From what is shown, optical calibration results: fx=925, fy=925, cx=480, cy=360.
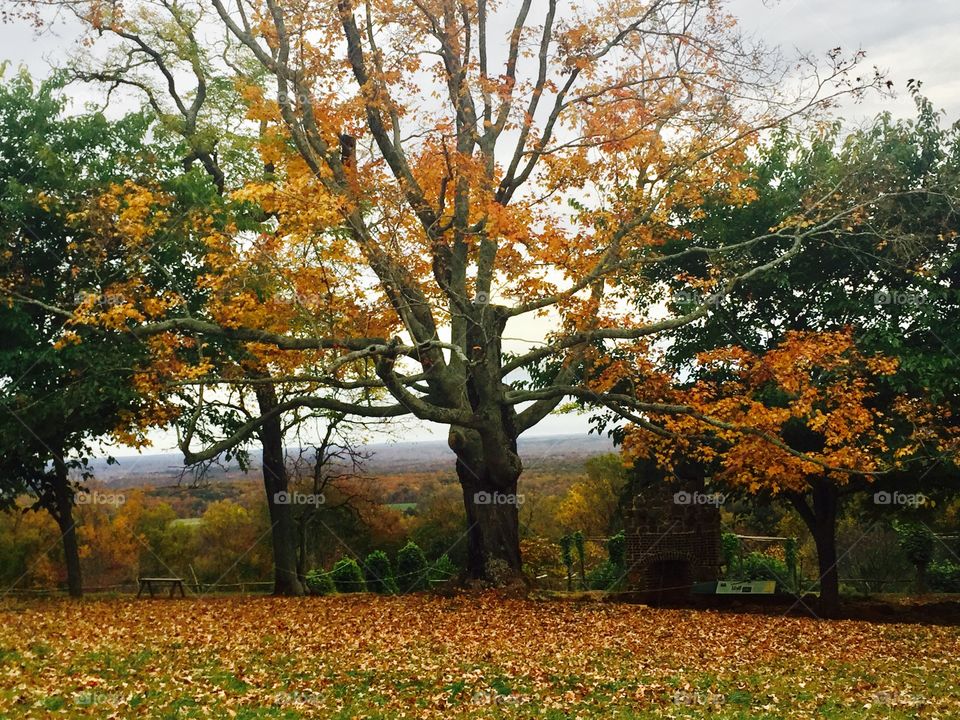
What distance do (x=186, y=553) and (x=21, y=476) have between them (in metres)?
39.1

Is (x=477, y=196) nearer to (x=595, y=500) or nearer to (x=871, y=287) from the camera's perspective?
(x=871, y=287)

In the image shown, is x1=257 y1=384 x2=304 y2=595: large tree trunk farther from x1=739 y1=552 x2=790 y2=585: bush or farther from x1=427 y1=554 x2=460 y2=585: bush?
x1=739 y1=552 x2=790 y2=585: bush

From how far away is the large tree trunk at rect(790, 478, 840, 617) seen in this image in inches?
974

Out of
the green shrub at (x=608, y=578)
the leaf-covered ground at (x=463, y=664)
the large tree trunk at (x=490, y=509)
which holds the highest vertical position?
the large tree trunk at (x=490, y=509)

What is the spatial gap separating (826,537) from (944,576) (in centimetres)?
1137

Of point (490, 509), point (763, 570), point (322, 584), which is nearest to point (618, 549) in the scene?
point (763, 570)

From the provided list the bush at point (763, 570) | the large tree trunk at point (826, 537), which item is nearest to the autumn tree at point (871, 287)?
the large tree trunk at point (826, 537)

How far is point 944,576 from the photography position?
3325 centimetres

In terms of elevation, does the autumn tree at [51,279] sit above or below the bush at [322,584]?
above

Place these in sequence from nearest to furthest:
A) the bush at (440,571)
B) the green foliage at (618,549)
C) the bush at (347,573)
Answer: the green foliage at (618,549)
the bush at (347,573)
the bush at (440,571)

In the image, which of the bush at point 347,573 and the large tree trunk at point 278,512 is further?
the bush at point 347,573

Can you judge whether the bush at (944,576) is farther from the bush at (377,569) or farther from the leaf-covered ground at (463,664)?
the bush at (377,569)

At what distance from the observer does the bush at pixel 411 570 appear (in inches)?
1353

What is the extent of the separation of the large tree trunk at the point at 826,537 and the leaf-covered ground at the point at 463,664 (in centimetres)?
485
